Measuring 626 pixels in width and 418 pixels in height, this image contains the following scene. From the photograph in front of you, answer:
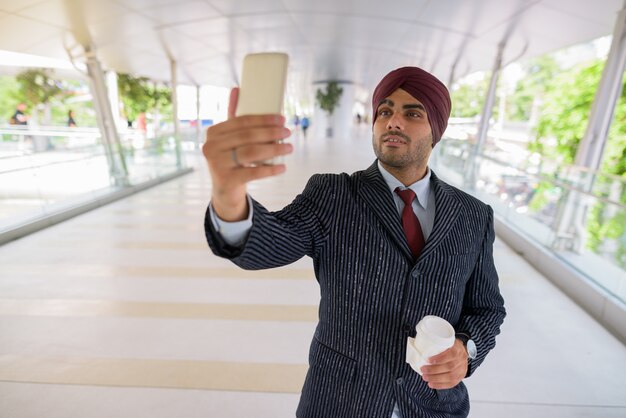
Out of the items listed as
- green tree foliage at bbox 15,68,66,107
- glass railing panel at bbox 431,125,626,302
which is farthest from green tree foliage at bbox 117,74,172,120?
glass railing panel at bbox 431,125,626,302

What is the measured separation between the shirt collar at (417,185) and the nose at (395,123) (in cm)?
12

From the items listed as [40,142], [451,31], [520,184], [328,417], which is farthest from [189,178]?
[328,417]

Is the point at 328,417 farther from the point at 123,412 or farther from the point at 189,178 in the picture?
the point at 189,178

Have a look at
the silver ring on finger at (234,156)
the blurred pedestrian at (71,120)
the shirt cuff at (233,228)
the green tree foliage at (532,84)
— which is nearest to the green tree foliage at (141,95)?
the blurred pedestrian at (71,120)

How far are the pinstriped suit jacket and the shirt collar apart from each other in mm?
27

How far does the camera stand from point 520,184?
5.48 meters

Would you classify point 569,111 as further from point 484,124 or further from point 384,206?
point 384,206

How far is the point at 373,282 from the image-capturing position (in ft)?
3.26

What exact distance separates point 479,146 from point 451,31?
7.01 ft

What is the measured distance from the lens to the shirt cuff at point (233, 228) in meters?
0.78

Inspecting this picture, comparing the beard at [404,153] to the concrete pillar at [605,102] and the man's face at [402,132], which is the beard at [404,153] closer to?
the man's face at [402,132]

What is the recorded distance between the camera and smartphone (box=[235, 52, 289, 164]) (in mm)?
605

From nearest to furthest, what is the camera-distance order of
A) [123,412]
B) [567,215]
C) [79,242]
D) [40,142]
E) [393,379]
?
1. [393,379]
2. [123,412]
3. [567,215]
4. [79,242]
5. [40,142]

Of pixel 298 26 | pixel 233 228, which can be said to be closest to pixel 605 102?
pixel 233 228
